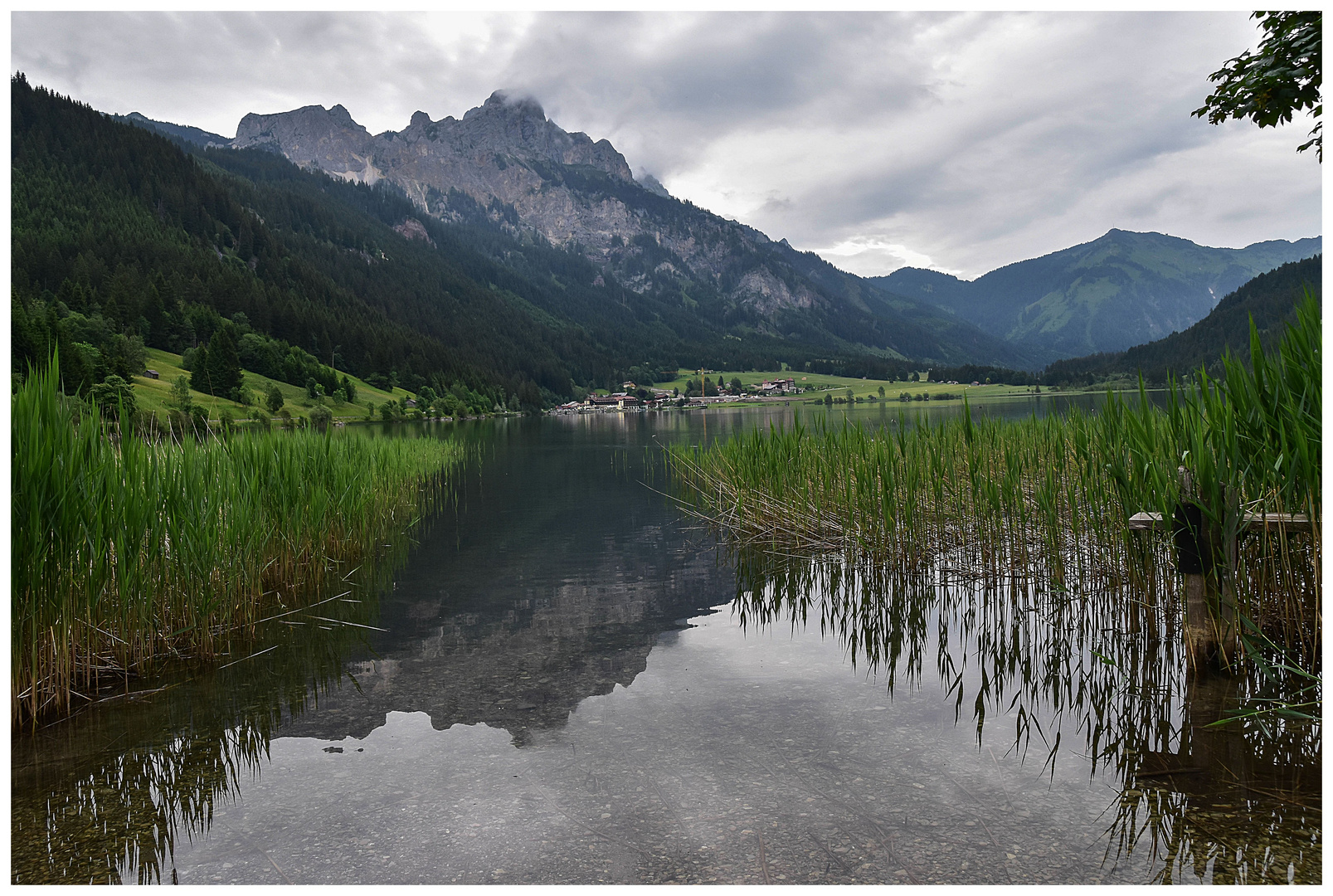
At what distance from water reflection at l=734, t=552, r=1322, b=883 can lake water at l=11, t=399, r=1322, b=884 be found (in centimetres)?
3

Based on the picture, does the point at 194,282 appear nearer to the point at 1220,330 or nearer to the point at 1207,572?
the point at 1207,572

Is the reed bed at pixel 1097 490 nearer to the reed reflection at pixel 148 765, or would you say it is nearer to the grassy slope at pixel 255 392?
the reed reflection at pixel 148 765

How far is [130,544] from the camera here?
6613 mm

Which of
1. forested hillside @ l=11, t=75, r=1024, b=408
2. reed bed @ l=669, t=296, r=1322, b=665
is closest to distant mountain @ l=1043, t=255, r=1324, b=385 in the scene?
reed bed @ l=669, t=296, r=1322, b=665

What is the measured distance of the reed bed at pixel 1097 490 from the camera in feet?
19.6

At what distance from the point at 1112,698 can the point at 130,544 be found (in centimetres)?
828

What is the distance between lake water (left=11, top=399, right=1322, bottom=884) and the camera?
4.09 meters

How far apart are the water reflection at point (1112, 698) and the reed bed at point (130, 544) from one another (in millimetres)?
6016

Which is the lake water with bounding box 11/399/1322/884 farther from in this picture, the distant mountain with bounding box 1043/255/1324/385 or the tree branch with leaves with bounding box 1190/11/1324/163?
the distant mountain with bounding box 1043/255/1324/385

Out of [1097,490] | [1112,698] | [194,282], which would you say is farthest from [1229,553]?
[194,282]

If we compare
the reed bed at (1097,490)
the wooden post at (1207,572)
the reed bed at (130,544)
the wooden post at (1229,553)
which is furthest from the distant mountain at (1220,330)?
the reed bed at (130,544)

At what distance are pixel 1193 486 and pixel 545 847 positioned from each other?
18.5 ft

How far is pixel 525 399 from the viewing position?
140500mm
